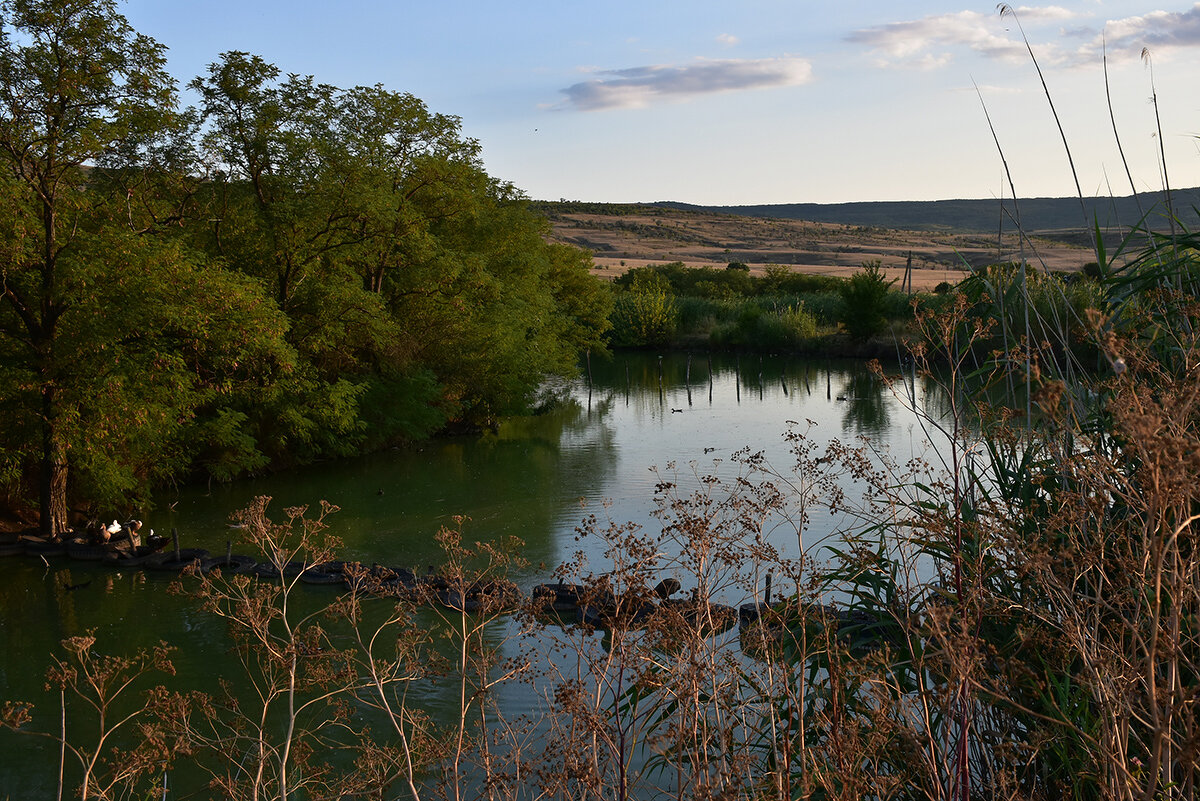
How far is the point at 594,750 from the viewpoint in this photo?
3.30 m

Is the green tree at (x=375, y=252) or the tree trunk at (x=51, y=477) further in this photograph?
the green tree at (x=375, y=252)

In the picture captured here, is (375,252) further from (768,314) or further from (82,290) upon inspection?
(768,314)

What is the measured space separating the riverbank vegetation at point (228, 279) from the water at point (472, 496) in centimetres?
93

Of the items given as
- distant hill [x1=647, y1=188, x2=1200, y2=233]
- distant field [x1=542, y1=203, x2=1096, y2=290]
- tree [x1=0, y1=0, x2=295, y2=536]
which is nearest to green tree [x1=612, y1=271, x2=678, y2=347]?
distant field [x1=542, y1=203, x2=1096, y2=290]

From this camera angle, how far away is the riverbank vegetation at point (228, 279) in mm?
13039

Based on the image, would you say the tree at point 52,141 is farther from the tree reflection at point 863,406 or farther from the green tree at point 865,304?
the green tree at point 865,304

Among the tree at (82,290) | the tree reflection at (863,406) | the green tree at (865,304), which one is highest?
the tree at (82,290)

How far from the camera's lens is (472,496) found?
1809 cm

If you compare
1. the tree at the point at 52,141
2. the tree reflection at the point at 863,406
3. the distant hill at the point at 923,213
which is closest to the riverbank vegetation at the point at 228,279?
the tree at the point at 52,141

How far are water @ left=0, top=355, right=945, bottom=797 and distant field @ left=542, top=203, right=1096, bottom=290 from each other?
48809mm

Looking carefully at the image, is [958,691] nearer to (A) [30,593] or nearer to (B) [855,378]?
(A) [30,593]

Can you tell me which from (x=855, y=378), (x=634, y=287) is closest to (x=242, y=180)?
(x=855, y=378)

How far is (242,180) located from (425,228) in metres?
3.95

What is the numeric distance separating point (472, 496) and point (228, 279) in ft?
19.2
